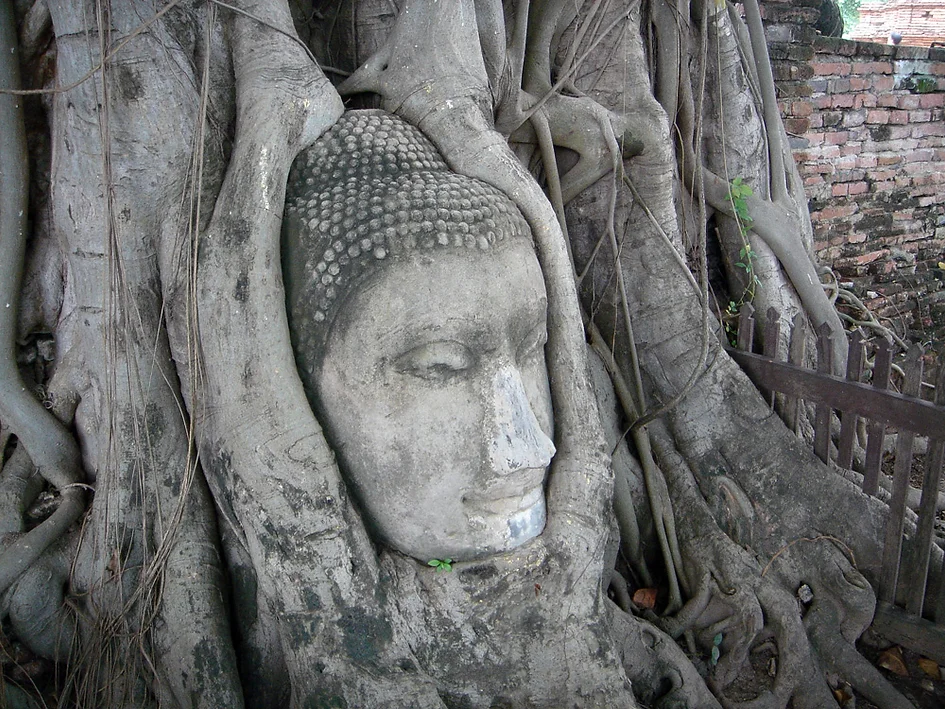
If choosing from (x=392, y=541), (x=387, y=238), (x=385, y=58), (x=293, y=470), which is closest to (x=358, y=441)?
(x=293, y=470)

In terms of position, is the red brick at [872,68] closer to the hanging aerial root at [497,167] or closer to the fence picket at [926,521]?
the fence picket at [926,521]

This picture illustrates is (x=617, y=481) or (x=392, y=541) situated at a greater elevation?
(x=392, y=541)

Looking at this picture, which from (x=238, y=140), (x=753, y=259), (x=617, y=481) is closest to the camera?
(x=238, y=140)

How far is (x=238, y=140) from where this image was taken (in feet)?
6.28

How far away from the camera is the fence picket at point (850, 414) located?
8.68ft

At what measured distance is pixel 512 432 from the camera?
1.88 meters

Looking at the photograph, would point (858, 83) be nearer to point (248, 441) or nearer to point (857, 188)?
point (857, 188)

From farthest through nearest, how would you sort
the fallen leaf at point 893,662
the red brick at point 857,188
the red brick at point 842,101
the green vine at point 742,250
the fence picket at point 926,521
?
the red brick at point 857,188
the red brick at point 842,101
the green vine at point 742,250
the fallen leaf at point 893,662
the fence picket at point 926,521

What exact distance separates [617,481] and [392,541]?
1032mm

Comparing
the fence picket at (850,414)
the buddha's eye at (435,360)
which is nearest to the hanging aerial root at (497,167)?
the buddha's eye at (435,360)

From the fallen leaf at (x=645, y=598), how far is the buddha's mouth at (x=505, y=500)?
98cm

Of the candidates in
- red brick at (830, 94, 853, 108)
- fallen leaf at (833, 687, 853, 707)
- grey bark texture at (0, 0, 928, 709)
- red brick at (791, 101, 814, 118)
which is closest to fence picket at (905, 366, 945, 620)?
grey bark texture at (0, 0, 928, 709)

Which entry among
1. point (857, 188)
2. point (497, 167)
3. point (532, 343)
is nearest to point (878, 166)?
point (857, 188)

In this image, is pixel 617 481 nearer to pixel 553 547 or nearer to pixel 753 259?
pixel 553 547
